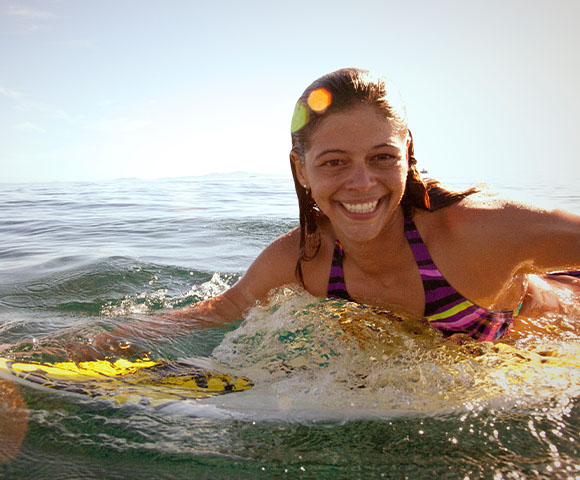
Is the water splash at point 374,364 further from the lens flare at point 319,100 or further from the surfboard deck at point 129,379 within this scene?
the lens flare at point 319,100

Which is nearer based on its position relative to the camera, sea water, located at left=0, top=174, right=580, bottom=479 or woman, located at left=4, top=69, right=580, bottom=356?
sea water, located at left=0, top=174, right=580, bottom=479

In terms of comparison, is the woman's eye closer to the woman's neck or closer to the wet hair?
the wet hair

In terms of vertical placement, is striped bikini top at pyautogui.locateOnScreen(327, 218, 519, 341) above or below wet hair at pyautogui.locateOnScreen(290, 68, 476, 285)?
below

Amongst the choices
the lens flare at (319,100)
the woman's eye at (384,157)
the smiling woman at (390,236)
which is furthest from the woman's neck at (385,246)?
the lens flare at (319,100)

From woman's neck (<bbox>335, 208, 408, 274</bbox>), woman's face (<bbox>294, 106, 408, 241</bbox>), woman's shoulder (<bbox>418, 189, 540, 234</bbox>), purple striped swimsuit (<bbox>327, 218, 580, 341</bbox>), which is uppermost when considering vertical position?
woman's face (<bbox>294, 106, 408, 241</bbox>)

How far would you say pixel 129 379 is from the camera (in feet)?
7.15

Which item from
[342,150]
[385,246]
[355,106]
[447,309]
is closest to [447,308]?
[447,309]

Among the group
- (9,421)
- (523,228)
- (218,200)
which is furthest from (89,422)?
(218,200)

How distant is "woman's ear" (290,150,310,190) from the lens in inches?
94.6

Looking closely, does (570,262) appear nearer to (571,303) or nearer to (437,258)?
(437,258)

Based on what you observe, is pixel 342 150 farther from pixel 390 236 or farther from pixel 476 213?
pixel 476 213

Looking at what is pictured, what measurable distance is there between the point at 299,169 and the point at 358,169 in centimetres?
38

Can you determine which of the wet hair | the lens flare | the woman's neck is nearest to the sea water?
the woman's neck

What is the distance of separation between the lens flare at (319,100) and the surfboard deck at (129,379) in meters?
1.22
